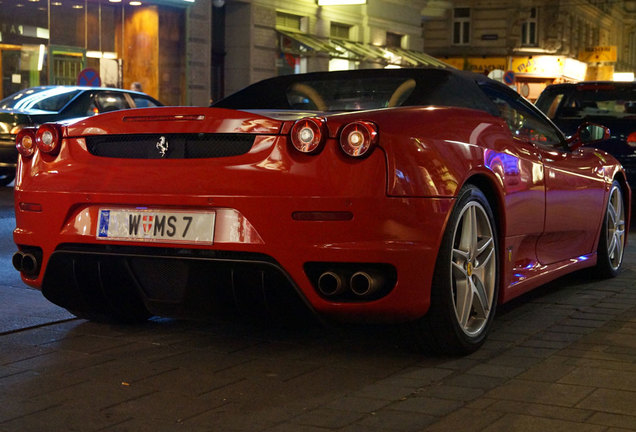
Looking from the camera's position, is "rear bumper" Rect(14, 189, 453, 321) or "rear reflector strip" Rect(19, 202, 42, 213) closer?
"rear bumper" Rect(14, 189, 453, 321)

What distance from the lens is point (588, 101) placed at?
12.2 metres

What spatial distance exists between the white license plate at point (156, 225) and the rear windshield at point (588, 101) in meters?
8.40

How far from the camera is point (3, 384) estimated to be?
13.5ft

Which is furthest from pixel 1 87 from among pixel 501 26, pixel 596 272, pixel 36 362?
pixel 501 26

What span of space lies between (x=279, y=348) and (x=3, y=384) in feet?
4.13

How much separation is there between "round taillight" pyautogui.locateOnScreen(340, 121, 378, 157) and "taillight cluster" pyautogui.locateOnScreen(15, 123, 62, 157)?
1356 mm

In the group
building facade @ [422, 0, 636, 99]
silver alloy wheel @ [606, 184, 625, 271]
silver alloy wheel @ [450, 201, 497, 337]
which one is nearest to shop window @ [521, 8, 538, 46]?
building facade @ [422, 0, 636, 99]

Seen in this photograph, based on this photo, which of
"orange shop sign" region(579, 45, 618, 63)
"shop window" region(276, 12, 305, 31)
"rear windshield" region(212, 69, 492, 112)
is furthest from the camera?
"orange shop sign" region(579, 45, 618, 63)

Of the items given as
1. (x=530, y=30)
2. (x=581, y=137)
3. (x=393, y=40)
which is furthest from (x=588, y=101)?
(x=530, y=30)

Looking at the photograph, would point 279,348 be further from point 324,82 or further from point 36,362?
point 324,82

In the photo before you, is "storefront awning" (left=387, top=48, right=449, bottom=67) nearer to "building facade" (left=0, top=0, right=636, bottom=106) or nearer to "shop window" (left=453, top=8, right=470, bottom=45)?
"building facade" (left=0, top=0, right=636, bottom=106)

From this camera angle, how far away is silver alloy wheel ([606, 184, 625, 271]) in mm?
7234

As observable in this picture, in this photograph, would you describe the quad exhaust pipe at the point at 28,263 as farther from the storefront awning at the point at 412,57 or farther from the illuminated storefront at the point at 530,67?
the illuminated storefront at the point at 530,67

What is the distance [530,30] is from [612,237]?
145 ft
